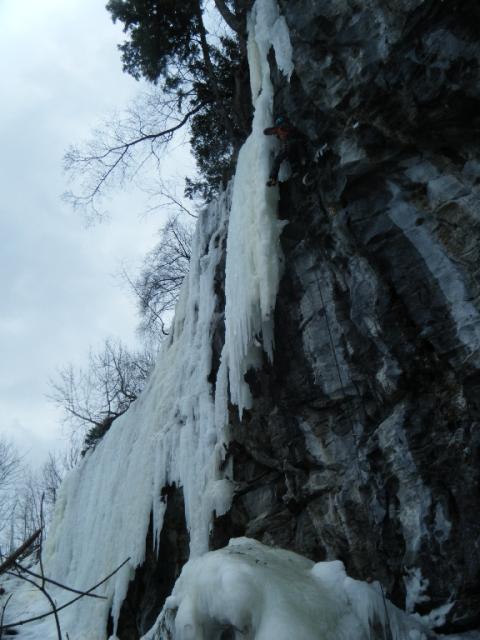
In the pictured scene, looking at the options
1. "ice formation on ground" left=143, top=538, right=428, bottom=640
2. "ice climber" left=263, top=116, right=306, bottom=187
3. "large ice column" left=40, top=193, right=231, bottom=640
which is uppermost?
"ice climber" left=263, top=116, right=306, bottom=187

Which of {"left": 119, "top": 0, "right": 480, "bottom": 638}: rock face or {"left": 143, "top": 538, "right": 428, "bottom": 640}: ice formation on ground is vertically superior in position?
{"left": 119, "top": 0, "right": 480, "bottom": 638}: rock face

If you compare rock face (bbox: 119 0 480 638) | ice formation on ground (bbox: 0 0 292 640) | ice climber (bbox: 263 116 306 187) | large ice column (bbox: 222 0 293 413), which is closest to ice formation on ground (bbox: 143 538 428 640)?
rock face (bbox: 119 0 480 638)

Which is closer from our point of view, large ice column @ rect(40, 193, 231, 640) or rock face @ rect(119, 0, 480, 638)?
rock face @ rect(119, 0, 480, 638)

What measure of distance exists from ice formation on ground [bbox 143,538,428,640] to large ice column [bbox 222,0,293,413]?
1705mm

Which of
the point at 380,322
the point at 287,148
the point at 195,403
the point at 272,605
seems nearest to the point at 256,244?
the point at 287,148

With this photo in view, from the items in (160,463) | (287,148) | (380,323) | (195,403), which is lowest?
(160,463)

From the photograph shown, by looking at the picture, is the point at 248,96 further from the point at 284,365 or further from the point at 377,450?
the point at 377,450

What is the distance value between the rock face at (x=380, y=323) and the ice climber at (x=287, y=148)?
0.42ft

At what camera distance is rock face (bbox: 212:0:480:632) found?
289 cm

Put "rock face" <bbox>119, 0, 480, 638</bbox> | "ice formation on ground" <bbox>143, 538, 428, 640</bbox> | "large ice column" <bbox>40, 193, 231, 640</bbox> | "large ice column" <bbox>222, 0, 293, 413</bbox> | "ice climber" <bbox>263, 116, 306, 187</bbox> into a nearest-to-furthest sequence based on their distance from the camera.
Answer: "ice formation on ground" <bbox>143, 538, 428, 640</bbox>
"rock face" <bbox>119, 0, 480, 638</bbox>
"large ice column" <bbox>222, 0, 293, 413</bbox>
"ice climber" <bbox>263, 116, 306, 187</bbox>
"large ice column" <bbox>40, 193, 231, 640</bbox>

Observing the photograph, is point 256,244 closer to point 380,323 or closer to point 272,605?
point 380,323

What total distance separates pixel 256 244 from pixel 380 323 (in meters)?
1.55

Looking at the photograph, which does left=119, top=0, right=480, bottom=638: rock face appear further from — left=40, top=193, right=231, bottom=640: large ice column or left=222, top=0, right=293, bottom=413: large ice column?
left=40, top=193, right=231, bottom=640: large ice column

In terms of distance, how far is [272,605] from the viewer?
7.43 ft
